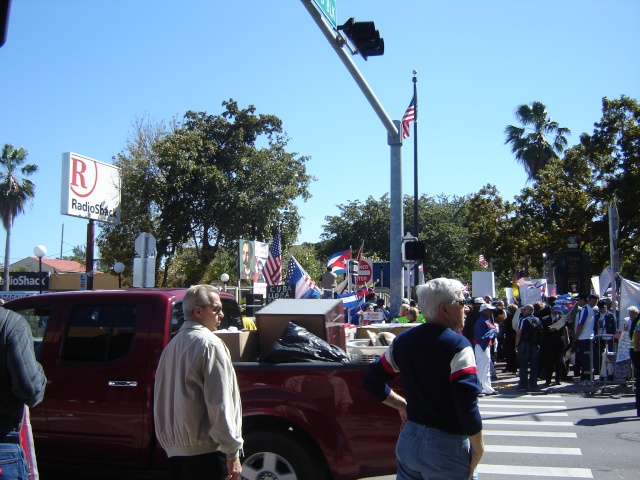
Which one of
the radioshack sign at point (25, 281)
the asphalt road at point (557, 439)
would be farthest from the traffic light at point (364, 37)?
the radioshack sign at point (25, 281)

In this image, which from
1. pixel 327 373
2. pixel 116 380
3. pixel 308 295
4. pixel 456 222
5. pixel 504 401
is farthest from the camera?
pixel 456 222

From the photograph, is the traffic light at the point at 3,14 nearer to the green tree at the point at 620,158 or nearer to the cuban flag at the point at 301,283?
the cuban flag at the point at 301,283

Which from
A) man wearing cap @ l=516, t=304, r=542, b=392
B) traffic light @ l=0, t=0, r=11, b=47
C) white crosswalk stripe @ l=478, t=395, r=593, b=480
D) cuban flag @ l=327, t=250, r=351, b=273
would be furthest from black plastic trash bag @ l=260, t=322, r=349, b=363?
cuban flag @ l=327, t=250, r=351, b=273

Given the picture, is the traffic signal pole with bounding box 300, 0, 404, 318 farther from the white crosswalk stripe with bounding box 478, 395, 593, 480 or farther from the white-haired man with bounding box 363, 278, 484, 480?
the white-haired man with bounding box 363, 278, 484, 480

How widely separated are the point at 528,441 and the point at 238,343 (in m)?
5.13

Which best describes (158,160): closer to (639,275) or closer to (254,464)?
(639,275)

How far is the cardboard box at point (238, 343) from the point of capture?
5777 millimetres

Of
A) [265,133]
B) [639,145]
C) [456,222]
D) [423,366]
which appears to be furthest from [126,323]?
[456,222]

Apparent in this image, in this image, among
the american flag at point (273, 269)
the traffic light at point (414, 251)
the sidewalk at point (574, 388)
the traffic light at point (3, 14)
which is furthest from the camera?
the american flag at point (273, 269)

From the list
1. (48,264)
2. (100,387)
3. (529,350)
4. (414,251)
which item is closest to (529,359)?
(529,350)

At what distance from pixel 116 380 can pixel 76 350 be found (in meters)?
0.53

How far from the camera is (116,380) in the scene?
5566 millimetres

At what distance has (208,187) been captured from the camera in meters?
33.5

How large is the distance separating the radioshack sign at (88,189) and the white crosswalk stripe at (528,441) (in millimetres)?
11186
